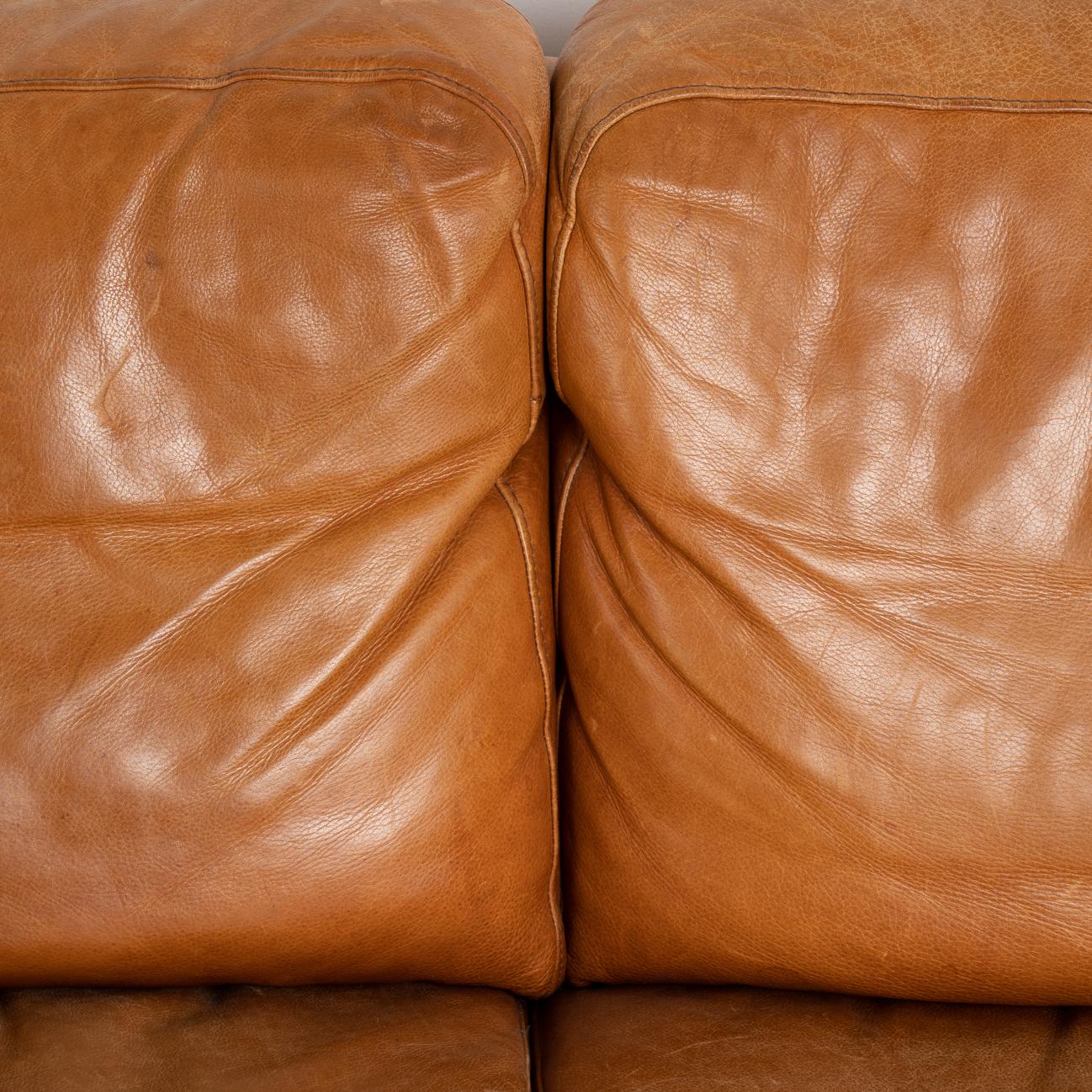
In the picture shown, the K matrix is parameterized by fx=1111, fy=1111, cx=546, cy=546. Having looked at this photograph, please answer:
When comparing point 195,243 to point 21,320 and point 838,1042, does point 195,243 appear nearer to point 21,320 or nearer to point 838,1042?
point 21,320

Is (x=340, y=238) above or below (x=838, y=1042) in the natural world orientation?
above

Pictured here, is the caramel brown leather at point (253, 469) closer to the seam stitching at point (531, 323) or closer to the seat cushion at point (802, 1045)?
the seam stitching at point (531, 323)

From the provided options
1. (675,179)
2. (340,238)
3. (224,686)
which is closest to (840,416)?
(675,179)

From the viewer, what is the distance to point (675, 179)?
0.71 meters

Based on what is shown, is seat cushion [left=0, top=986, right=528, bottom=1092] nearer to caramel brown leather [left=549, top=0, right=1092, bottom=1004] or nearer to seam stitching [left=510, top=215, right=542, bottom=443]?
caramel brown leather [left=549, top=0, right=1092, bottom=1004]

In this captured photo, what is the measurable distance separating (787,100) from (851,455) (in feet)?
0.76

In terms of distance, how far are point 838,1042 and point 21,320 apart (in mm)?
727

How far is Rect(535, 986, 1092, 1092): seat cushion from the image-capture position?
2.40 ft

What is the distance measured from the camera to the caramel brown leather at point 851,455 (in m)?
0.71

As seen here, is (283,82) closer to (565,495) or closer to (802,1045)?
(565,495)

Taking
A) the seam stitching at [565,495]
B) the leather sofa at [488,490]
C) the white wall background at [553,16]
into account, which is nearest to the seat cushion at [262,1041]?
the leather sofa at [488,490]

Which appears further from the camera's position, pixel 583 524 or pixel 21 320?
pixel 583 524

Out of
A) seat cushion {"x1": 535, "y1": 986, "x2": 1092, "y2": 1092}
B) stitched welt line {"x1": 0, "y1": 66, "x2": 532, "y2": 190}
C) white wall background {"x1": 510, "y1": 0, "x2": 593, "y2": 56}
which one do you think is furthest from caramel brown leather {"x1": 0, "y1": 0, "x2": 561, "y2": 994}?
white wall background {"x1": 510, "y1": 0, "x2": 593, "y2": 56}

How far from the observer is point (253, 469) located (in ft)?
2.39
